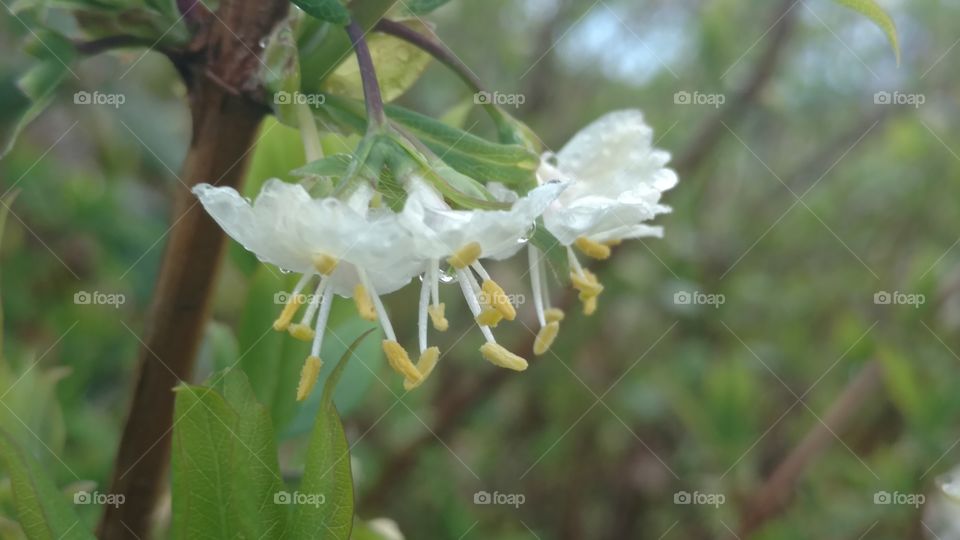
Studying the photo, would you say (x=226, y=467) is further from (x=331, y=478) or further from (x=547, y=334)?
(x=547, y=334)

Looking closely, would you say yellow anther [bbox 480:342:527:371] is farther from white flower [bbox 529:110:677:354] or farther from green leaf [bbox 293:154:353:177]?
green leaf [bbox 293:154:353:177]

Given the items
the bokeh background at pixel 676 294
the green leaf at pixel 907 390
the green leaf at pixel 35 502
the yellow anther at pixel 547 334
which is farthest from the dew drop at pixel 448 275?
the green leaf at pixel 907 390

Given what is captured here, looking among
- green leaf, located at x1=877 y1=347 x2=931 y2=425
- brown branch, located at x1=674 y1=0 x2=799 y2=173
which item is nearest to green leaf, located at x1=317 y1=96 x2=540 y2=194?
green leaf, located at x1=877 y1=347 x2=931 y2=425

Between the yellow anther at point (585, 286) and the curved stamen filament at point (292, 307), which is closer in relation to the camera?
the curved stamen filament at point (292, 307)

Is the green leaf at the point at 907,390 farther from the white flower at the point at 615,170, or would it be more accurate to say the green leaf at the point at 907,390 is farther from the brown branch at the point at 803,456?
the white flower at the point at 615,170

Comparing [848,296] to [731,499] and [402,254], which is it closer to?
[731,499]

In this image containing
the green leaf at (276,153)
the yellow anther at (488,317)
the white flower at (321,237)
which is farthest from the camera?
the green leaf at (276,153)
